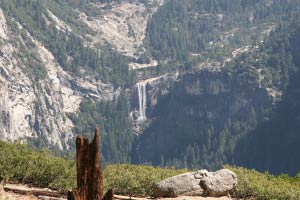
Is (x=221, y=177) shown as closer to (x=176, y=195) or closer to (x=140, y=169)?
(x=176, y=195)

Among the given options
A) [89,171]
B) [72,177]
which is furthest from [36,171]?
[89,171]

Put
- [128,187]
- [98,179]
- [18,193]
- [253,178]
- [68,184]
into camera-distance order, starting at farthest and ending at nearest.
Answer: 1. [253,178]
2. [128,187]
3. [68,184]
4. [18,193]
5. [98,179]

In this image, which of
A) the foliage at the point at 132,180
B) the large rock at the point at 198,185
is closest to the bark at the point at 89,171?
the foliage at the point at 132,180

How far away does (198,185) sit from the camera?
101ft

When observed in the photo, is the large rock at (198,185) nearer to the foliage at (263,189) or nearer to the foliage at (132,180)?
the foliage at (263,189)

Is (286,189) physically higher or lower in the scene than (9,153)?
lower

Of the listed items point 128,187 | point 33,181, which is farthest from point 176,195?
point 33,181

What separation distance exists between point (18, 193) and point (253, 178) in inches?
516

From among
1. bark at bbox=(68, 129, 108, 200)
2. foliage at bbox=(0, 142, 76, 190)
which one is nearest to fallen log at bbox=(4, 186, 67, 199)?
foliage at bbox=(0, 142, 76, 190)

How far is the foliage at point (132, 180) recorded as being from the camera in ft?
98.0

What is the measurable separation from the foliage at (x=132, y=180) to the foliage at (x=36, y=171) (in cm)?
175

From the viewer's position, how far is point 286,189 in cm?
3098

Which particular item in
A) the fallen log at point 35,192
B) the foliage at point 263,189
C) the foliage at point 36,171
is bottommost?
the foliage at point 263,189

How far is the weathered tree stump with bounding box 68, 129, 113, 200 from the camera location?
1436 cm
